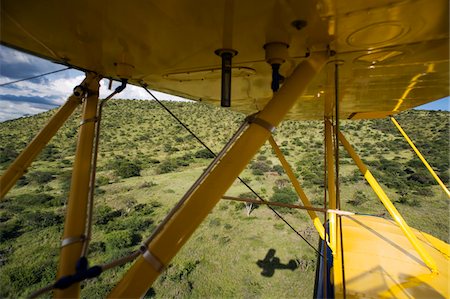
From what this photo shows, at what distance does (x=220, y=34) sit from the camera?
176cm

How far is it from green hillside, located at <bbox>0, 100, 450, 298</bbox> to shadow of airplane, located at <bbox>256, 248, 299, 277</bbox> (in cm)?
13

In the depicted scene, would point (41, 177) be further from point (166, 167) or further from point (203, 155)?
point (203, 155)

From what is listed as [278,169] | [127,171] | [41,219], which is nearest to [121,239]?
[41,219]

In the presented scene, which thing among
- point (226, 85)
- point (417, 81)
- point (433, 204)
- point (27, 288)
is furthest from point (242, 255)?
point (433, 204)

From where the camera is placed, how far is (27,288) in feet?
32.4

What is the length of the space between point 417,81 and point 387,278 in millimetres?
2590

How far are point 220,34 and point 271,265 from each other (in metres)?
10.9

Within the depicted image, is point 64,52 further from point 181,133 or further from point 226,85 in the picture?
point 181,133

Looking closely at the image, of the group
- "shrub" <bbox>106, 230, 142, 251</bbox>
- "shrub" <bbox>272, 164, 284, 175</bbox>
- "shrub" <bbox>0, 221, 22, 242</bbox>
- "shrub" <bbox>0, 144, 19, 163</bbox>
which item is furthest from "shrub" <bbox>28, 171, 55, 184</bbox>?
"shrub" <bbox>272, 164, 284, 175</bbox>

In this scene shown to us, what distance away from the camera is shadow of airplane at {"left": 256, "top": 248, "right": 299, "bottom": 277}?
1074 cm

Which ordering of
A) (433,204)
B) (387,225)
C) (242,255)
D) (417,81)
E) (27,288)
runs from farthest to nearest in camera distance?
(433,204) < (242,255) < (27,288) < (387,225) < (417,81)

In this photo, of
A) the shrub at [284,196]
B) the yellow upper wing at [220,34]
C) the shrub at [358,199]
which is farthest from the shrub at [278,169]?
the yellow upper wing at [220,34]

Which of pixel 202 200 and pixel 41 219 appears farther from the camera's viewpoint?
pixel 41 219

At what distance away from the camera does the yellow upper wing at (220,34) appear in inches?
56.9
